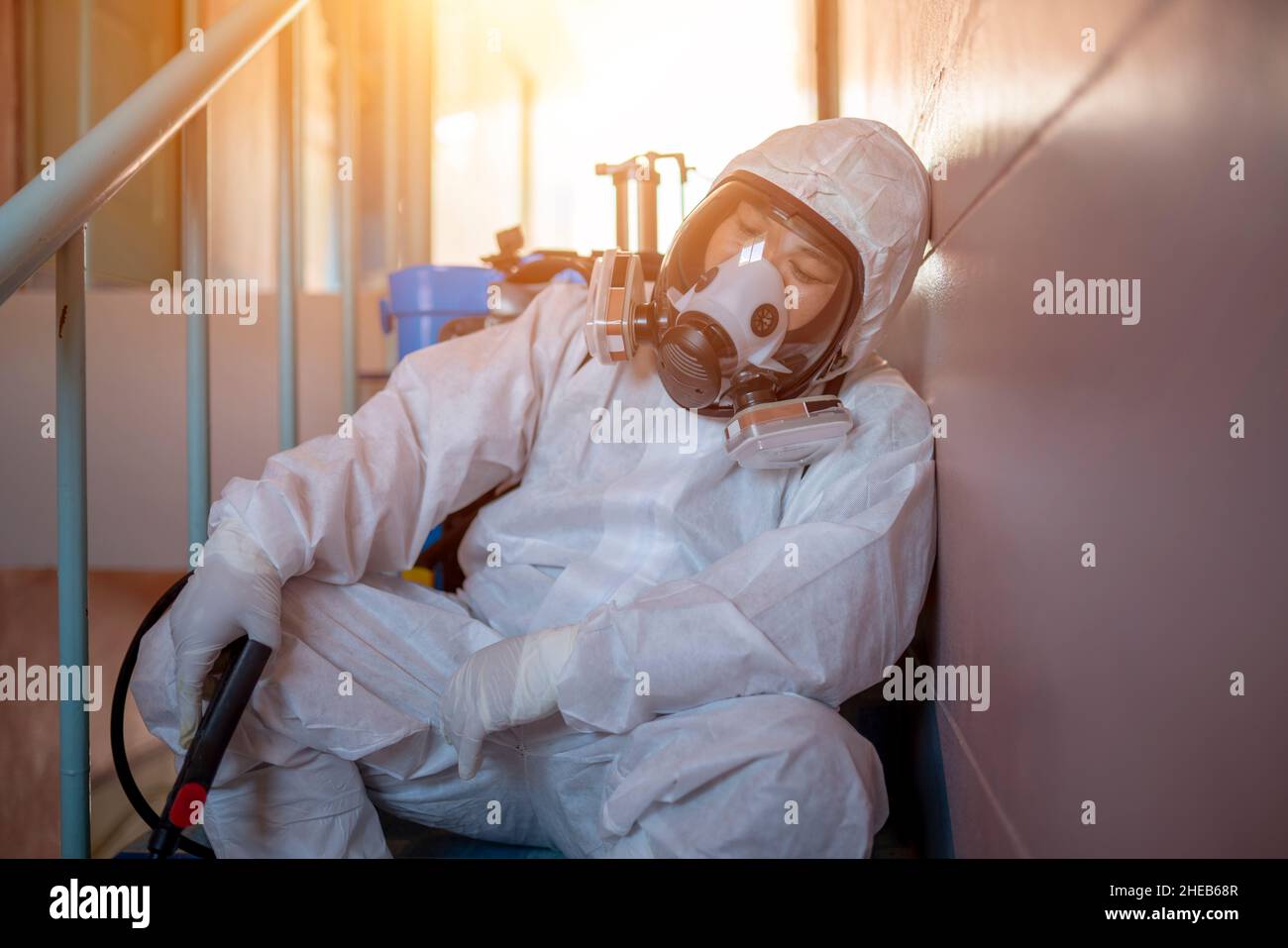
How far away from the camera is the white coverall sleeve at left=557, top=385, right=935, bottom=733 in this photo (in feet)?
3.05

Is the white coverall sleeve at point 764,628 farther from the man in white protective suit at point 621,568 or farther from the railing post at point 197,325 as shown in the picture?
the railing post at point 197,325

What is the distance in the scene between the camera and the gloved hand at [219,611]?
1038 millimetres

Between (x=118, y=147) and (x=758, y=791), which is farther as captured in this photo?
(x=118, y=147)

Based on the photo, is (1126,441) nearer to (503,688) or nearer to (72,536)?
(503,688)

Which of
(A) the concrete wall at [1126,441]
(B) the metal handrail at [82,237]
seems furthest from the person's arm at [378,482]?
(A) the concrete wall at [1126,441]

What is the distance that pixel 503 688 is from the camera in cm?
100

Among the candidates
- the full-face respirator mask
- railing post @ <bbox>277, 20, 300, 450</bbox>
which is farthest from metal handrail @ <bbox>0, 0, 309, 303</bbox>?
the full-face respirator mask

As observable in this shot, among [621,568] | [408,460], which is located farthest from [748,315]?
[408,460]

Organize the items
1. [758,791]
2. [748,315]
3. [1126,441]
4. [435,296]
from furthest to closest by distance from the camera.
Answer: [435,296]
[748,315]
[758,791]
[1126,441]

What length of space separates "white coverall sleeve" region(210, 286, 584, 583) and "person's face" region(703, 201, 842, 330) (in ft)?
1.00

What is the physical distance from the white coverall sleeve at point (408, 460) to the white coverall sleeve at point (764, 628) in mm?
392

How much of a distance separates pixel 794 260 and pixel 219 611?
828 millimetres
